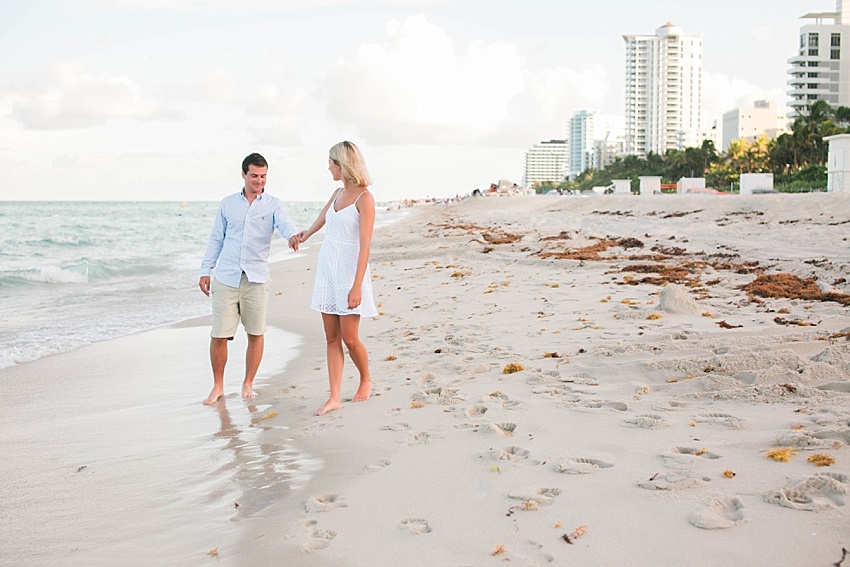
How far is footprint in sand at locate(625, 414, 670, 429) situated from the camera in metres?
3.60

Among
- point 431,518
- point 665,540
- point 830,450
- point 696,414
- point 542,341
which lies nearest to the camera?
point 665,540

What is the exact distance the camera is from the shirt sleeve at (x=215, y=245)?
17.7 ft

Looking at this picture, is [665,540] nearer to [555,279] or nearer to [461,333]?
[461,333]

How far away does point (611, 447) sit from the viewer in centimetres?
336

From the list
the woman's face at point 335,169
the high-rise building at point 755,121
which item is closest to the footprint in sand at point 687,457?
the woman's face at point 335,169

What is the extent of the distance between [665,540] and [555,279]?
294 inches

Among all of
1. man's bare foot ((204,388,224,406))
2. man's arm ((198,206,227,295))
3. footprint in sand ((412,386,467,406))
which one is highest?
man's arm ((198,206,227,295))

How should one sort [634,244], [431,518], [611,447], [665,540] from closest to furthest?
[665,540], [431,518], [611,447], [634,244]

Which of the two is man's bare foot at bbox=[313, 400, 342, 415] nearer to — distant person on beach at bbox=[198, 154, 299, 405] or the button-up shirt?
distant person on beach at bbox=[198, 154, 299, 405]

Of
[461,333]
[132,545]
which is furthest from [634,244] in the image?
[132,545]

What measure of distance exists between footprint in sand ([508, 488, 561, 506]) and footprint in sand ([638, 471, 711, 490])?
Result: 35 centimetres

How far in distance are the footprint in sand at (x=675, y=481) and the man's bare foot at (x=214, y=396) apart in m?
3.22

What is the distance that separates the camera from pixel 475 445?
11.7 ft

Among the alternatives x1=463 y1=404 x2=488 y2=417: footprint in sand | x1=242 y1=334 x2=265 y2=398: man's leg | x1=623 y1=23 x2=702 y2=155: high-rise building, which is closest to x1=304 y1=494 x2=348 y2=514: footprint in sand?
x1=463 y1=404 x2=488 y2=417: footprint in sand
